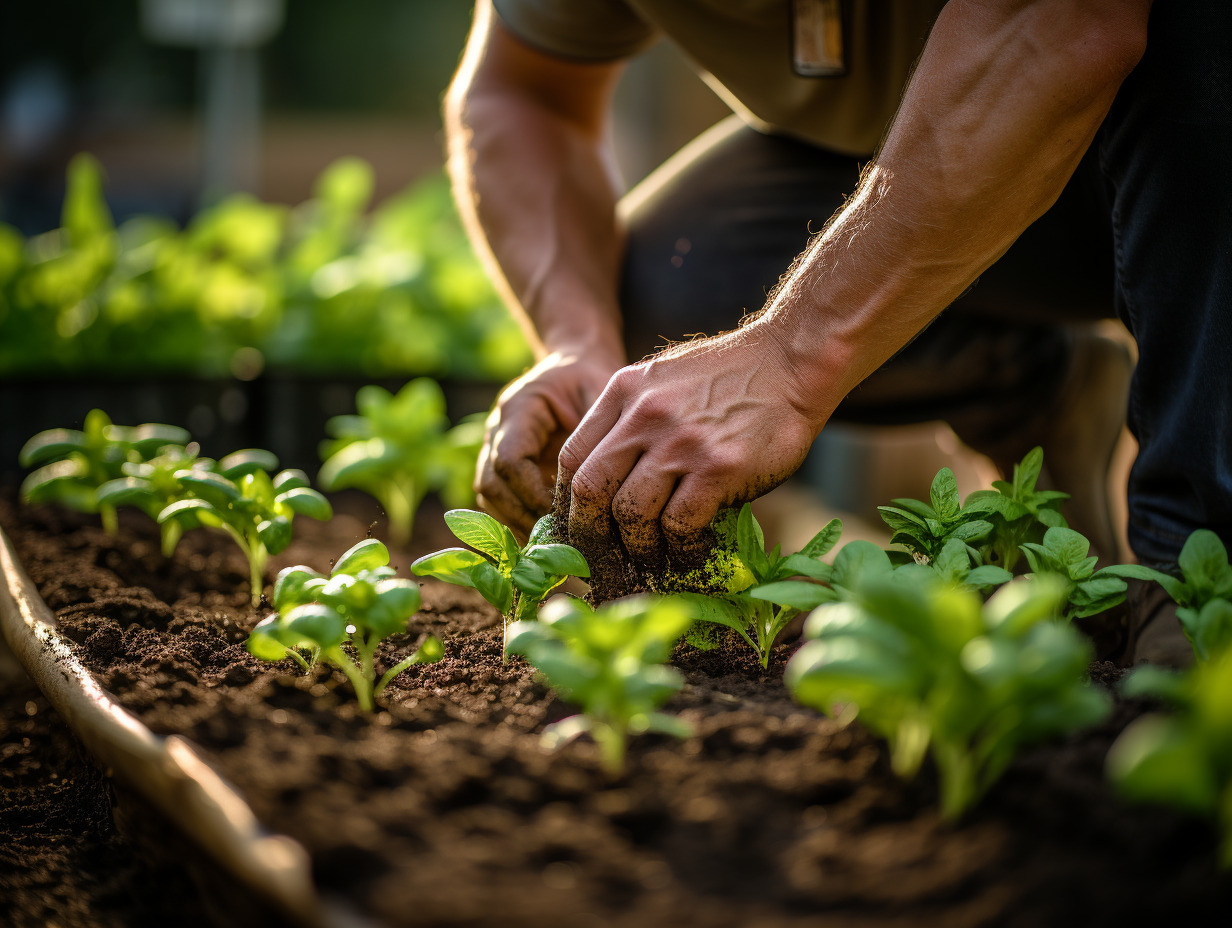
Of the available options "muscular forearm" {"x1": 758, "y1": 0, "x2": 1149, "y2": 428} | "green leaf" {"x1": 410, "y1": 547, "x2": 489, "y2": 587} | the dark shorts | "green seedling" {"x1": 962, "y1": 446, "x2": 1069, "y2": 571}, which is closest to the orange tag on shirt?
the dark shorts

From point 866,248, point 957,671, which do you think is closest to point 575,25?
point 866,248

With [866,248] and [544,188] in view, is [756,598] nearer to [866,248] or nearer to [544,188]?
[866,248]

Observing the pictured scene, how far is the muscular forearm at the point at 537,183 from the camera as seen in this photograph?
5.15 feet

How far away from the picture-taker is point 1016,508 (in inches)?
42.1

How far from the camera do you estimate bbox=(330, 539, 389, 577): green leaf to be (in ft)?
2.97

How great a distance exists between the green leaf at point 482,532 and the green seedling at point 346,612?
0.08 meters

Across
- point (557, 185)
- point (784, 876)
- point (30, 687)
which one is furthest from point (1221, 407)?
point (30, 687)

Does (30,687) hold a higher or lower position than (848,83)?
lower

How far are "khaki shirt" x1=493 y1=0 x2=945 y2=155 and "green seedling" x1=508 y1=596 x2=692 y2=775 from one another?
2.94ft

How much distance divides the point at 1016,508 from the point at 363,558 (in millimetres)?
677

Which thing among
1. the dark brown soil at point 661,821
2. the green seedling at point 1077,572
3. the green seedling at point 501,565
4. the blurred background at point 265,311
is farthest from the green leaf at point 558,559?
the blurred background at point 265,311

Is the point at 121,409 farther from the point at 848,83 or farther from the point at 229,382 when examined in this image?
the point at 848,83

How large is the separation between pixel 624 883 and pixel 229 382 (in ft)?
6.13

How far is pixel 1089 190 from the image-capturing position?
4.56ft
